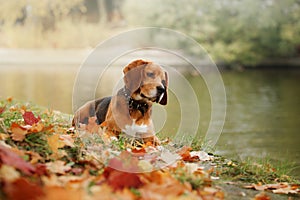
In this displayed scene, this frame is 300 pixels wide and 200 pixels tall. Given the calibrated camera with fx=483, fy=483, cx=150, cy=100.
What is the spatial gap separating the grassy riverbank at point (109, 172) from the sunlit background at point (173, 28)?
24.4 ft

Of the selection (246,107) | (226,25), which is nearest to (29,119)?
(246,107)

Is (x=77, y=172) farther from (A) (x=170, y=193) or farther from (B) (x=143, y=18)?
(B) (x=143, y=18)

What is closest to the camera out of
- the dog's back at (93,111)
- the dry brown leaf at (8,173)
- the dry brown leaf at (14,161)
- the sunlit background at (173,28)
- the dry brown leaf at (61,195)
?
the dry brown leaf at (61,195)

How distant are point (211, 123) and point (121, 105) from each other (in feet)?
16.7

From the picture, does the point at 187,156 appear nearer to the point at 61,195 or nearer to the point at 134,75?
the point at 134,75

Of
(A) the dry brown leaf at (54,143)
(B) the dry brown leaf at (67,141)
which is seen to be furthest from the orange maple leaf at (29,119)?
(A) the dry brown leaf at (54,143)

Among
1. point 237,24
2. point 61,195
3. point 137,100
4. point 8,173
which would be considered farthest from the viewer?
point 237,24

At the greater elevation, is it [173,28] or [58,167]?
[173,28]

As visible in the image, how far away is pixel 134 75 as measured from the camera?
2.99 metres

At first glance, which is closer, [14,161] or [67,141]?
[14,161]

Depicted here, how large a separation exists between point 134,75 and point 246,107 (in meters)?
7.44

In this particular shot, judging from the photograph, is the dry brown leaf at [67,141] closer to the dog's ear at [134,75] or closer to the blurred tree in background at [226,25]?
the dog's ear at [134,75]

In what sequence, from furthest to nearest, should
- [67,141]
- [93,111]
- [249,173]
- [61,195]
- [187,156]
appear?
[93,111], [187,156], [249,173], [67,141], [61,195]

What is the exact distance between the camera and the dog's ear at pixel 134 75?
296 centimetres
